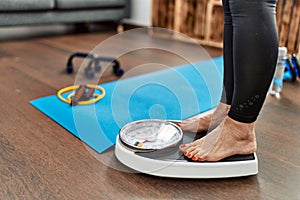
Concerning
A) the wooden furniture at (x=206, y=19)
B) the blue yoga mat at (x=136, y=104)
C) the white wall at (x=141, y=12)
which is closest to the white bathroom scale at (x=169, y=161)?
the blue yoga mat at (x=136, y=104)

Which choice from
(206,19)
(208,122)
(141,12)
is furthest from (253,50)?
(141,12)

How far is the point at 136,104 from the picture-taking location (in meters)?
1.33

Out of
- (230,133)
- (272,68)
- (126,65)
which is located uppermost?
(272,68)

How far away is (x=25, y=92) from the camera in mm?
1480

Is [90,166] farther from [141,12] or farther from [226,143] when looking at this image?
[141,12]

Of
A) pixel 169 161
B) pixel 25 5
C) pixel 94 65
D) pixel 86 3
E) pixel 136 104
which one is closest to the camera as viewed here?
pixel 169 161

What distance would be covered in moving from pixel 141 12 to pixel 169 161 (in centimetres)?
267

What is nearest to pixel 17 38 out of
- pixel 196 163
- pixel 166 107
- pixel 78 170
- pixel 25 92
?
pixel 25 92

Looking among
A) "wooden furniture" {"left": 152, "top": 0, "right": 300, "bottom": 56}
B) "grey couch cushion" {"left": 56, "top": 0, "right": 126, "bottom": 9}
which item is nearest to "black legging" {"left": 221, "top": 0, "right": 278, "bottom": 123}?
"wooden furniture" {"left": 152, "top": 0, "right": 300, "bottom": 56}

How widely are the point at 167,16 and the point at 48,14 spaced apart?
3.49 feet

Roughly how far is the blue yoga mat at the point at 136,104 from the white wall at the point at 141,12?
1.59 metres

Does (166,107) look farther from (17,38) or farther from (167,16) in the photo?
(17,38)

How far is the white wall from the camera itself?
3.23 meters

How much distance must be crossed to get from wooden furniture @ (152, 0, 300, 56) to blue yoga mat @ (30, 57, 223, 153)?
78 centimetres
